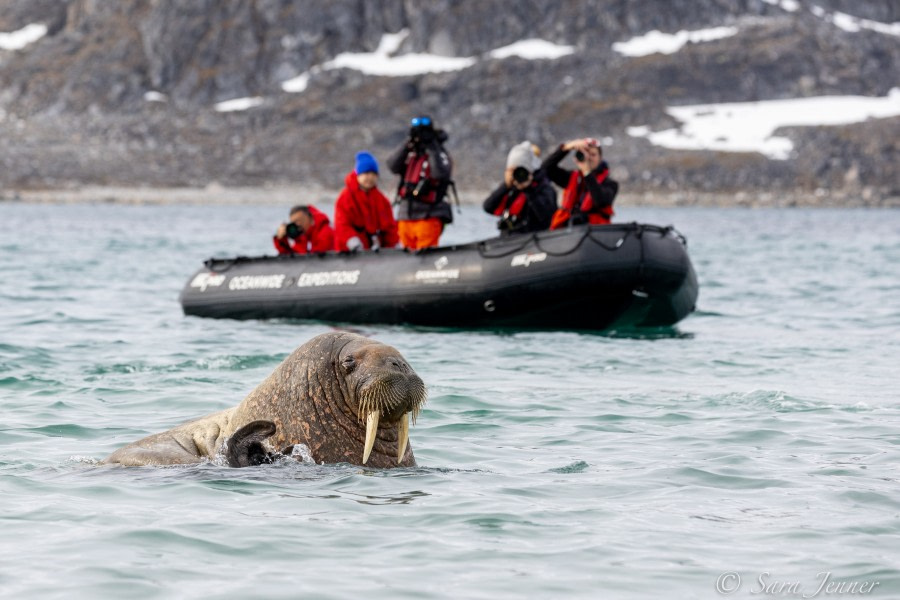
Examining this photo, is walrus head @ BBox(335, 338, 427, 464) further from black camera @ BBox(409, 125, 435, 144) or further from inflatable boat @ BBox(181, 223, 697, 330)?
black camera @ BBox(409, 125, 435, 144)

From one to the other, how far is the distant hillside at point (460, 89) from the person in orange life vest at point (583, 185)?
3625 inches

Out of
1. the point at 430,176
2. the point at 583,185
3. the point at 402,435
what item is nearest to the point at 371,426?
the point at 402,435

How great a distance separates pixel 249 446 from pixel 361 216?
959 cm

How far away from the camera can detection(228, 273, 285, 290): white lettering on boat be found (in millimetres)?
16000

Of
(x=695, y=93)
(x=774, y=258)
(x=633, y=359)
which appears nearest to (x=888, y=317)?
(x=633, y=359)

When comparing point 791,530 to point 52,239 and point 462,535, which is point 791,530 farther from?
point 52,239

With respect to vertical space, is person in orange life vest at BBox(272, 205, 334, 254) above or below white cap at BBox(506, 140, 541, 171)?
below

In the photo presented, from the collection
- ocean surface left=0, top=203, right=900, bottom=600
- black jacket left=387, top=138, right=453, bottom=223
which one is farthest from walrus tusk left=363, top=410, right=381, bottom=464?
black jacket left=387, top=138, right=453, bottom=223

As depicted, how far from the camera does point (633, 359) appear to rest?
42.3ft

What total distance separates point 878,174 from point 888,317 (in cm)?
9777

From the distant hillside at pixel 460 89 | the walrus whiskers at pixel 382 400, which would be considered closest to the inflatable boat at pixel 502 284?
the walrus whiskers at pixel 382 400

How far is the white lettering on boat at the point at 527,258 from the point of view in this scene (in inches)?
571

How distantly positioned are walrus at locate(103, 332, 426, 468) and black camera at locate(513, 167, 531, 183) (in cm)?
791

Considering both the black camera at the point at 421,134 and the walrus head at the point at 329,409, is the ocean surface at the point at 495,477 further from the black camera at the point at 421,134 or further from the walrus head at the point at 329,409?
the black camera at the point at 421,134
